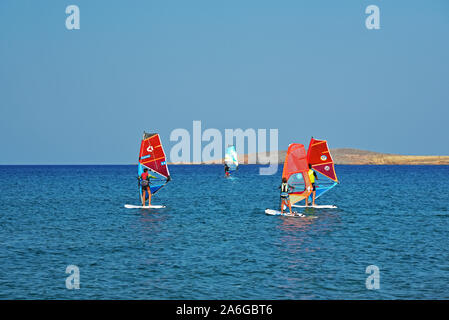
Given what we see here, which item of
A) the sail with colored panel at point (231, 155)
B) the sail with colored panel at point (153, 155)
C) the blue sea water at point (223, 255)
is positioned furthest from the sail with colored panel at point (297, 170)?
the sail with colored panel at point (231, 155)

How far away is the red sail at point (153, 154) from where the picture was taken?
41.1 metres

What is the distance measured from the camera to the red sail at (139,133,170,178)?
1619 inches

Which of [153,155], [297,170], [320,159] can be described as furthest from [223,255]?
[320,159]

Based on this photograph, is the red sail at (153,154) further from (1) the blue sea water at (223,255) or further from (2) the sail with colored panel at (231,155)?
(2) the sail with colored panel at (231,155)

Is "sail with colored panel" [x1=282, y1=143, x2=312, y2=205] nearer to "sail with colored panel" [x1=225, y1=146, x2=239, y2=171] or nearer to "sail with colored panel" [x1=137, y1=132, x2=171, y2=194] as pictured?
"sail with colored panel" [x1=137, y1=132, x2=171, y2=194]

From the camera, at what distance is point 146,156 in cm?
4119

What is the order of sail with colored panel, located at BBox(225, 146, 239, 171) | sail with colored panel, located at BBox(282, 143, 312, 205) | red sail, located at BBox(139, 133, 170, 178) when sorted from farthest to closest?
sail with colored panel, located at BBox(225, 146, 239, 171) → red sail, located at BBox(139, 133, 170, 178) → sail with colored panel, located at BBox(282, 143, 312, 205)

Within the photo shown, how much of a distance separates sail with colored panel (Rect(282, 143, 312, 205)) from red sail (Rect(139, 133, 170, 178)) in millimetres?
9830

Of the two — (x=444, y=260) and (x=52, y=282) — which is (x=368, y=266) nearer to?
(x=444, y=260)

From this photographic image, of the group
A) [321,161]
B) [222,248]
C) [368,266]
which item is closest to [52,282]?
[222,248]

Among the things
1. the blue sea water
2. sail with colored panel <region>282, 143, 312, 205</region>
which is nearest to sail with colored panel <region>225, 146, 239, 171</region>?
the blue sea water

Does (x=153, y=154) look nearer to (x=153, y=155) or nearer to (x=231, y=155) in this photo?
(x=153, y=155)

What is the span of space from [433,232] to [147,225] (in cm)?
1683

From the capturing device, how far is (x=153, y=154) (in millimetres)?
41281
